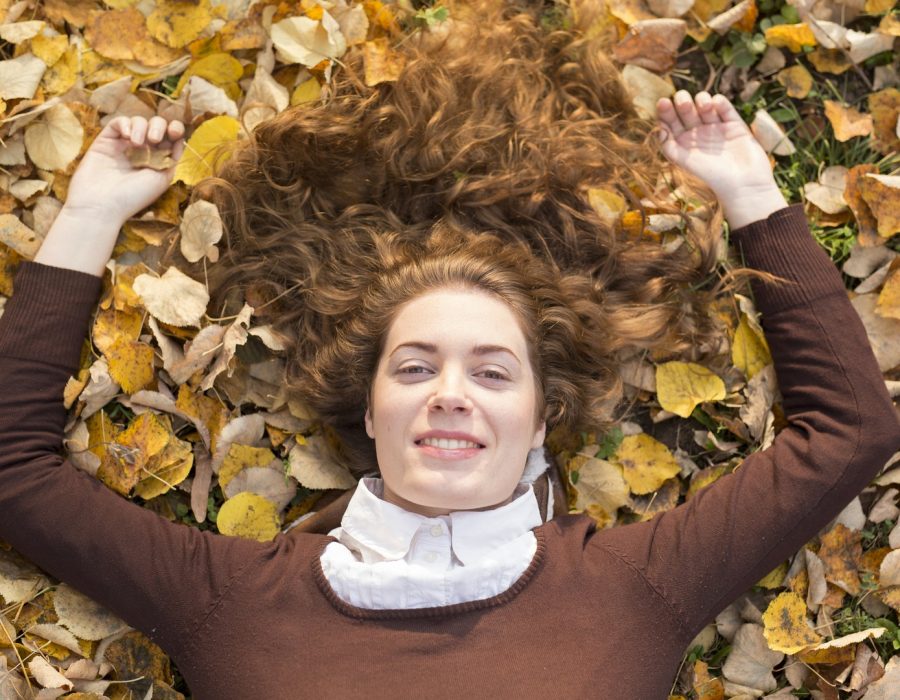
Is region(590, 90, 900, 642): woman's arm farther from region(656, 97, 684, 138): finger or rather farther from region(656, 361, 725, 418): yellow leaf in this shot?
region(656, 97, 684, 138): finger

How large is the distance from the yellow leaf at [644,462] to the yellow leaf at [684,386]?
0.43 ft

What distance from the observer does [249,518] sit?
2.89 meters

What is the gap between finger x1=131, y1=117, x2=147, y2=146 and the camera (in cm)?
287

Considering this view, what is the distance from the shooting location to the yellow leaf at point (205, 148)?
2.92 m

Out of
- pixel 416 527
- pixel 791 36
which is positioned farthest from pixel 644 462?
pixel 791 36

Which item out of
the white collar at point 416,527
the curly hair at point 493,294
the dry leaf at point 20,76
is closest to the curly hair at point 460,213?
the curly hair at point 493,294

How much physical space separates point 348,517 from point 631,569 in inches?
30.2

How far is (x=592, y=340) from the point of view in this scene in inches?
113

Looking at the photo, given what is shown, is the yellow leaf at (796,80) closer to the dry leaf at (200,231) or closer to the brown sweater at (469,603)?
the brown sweater at (469,603)

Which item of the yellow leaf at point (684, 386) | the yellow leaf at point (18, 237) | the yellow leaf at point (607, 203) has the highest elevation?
the yellow leaf at point (607, 203)

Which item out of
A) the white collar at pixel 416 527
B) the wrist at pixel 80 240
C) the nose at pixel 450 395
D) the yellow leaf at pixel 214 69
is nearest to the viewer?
the nose at pixel 450 395

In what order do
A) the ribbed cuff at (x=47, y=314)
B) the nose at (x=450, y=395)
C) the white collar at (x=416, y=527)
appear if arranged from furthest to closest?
the ribbed cuff at (x=47, y=314), the white collar at (x=416, y=527), the nose at (x=450, y=395)

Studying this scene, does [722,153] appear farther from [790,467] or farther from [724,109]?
[790,467]

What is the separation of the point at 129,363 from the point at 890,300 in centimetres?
227
